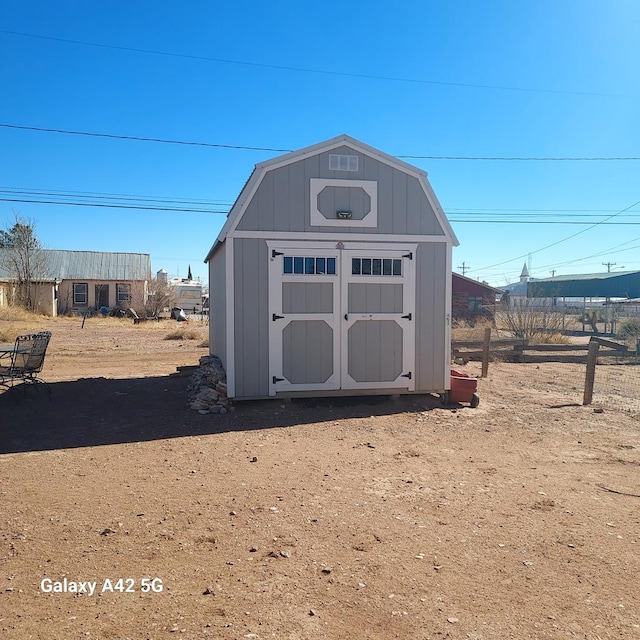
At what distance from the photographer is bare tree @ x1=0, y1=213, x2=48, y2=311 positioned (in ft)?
108

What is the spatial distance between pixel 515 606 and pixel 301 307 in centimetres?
538

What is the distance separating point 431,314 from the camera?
8.27 m

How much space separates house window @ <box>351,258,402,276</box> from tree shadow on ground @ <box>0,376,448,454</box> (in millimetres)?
1974

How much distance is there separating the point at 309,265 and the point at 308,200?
93cm

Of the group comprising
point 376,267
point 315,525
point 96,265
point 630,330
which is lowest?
point 315,525

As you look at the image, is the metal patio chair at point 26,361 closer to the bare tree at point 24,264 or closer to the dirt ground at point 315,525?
the dirt ground at point 315,525

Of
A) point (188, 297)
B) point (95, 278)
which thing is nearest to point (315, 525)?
point (95, 278)

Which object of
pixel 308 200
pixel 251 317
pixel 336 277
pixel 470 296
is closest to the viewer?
pixel 251 317

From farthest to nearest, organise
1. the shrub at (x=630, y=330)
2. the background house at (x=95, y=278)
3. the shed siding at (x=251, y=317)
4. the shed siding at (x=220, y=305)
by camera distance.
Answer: the background house at (x=95, y=278), the shrub at (x=630, y=330), the shed siding at (x=220, y=305), the shed siding at (x=251, y=317)

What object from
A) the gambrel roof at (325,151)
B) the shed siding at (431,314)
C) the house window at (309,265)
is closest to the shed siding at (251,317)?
the house window at (309,265)

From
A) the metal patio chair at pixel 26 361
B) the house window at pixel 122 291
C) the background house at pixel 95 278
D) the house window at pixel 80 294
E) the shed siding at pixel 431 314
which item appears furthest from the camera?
the house window at pixel 80 294

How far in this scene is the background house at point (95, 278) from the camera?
3594cm

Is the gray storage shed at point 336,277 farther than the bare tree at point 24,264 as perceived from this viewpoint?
No

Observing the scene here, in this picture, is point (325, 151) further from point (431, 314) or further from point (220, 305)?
point (220, 305)
